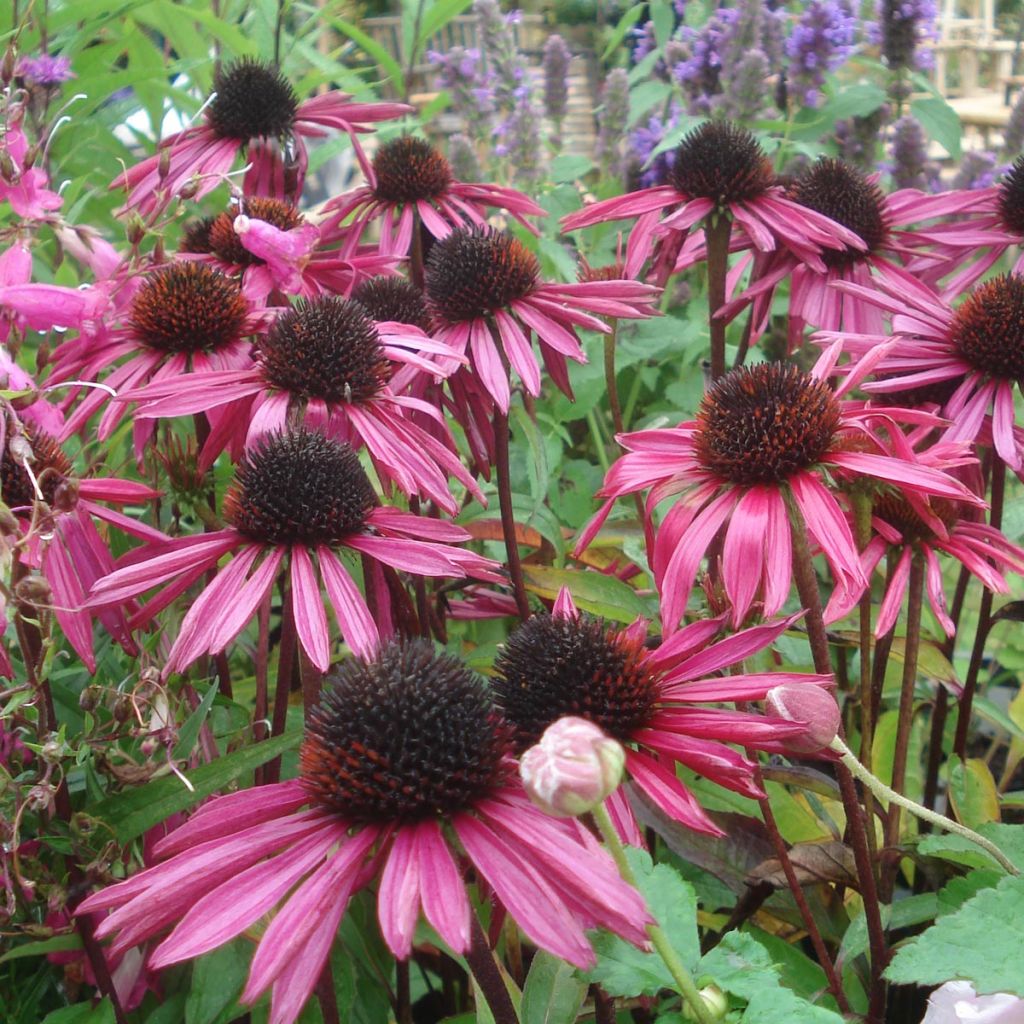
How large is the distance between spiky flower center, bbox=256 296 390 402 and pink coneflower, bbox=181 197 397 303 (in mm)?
133

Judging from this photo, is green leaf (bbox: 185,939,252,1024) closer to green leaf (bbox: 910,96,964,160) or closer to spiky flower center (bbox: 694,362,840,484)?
spiky flower center (bbox: 694,362,840,484)

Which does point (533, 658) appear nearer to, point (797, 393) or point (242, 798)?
point (242, 798)

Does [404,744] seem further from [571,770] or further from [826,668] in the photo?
[826,668]

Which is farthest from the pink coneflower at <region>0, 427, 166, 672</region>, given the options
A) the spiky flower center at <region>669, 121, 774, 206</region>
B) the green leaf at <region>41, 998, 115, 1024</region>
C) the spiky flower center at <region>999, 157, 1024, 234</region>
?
the spiky flower center at <region>999, 157, 1024, 234</region>

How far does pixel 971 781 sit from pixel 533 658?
542mm

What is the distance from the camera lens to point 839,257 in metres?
1.17

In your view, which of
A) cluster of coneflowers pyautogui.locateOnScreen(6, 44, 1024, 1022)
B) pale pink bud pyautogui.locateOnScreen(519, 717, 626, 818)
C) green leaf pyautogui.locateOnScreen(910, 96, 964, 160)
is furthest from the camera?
green leaf pyautogui.locateOnScreen(910, 96, 964, 160)

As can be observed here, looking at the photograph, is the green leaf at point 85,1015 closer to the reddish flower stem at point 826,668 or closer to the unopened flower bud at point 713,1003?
the unopened flower bud at point 713,1003

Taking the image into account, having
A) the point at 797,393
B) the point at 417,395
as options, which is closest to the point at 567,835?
the point at 797,393

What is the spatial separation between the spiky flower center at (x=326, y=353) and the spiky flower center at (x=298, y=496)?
0.35 ft

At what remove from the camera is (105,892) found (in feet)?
1.66

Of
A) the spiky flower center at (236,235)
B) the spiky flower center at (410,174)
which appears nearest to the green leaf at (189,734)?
the spiky flower center at (236,235)

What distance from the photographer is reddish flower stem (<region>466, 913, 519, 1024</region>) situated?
515 mm

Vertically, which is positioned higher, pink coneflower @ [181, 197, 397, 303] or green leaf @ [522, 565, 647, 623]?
pink coneflower @ [181, 197, 397, 303]
